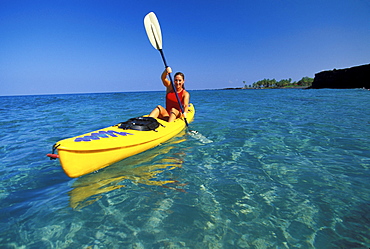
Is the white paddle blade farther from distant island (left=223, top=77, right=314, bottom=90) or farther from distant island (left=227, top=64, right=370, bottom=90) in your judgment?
distant island (left=223, top=77, right=314, bottom=90)

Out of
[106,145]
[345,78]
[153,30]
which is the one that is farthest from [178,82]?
[345,78]

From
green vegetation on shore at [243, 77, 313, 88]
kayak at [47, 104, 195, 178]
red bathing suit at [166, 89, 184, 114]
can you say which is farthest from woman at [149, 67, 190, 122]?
green vegetation on shore at [243, 77, 313, 88]

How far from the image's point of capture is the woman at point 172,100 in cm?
591

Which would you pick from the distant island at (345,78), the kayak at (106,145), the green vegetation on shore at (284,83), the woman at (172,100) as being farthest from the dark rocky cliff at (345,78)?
the kayak at (106,145)

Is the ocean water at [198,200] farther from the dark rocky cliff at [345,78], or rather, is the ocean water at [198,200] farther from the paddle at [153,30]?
the dark rocky cliff at [345,78]

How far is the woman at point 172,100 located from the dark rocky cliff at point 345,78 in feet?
203

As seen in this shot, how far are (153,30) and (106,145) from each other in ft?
15.9

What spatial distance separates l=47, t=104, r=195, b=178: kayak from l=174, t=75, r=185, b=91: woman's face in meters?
1.66

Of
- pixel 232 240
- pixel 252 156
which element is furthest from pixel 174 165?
pixel 232 240

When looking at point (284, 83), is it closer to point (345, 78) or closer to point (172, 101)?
point (345, 78)

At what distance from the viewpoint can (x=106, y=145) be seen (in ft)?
11.0

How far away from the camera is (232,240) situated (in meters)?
1.90

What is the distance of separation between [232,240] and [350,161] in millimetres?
3098

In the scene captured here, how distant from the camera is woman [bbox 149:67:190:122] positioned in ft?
19.4
